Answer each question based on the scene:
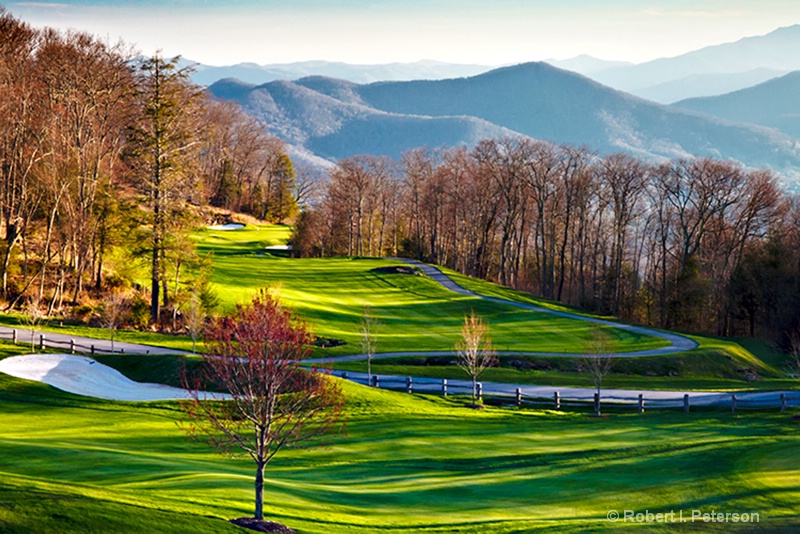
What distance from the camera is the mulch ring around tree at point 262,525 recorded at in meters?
14.9

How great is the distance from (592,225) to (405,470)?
7343cm

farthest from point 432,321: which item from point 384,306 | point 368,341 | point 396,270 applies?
point 368,341

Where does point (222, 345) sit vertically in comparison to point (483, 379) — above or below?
above

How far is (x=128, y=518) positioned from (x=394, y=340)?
138ft

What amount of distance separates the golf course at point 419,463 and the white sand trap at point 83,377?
0.78m

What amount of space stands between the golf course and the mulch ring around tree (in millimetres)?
376

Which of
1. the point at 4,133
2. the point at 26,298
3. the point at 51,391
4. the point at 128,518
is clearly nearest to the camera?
the point at 128,518

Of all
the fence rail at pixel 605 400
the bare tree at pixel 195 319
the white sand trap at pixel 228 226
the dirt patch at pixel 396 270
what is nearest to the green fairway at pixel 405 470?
the fence rail at pixel 605 400

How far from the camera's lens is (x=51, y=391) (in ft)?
114

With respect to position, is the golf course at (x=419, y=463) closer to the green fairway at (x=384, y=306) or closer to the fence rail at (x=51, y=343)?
the fence rail at (x=51, y=343)

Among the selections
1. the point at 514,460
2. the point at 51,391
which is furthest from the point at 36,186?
the point at 514,460

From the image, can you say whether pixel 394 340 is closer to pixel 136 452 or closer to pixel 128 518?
pixel 136 452

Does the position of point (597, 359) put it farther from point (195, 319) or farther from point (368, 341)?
point (195, 319)

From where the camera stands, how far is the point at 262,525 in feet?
49.2
